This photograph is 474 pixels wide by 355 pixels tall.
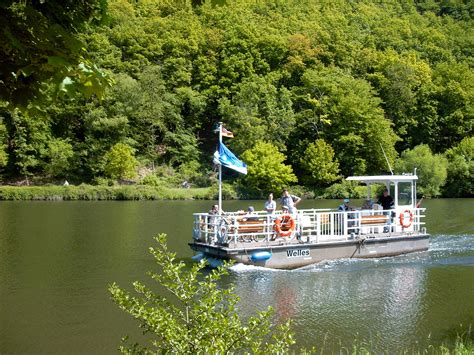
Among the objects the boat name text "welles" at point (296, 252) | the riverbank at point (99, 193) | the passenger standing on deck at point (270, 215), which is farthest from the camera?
the riverbank at point (99, 193)

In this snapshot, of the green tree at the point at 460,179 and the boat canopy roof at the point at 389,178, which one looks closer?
the boat canopy roof at the point at 389,178

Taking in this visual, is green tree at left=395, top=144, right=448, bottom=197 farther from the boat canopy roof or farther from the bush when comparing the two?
the boat canopy roof

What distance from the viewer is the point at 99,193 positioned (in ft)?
188

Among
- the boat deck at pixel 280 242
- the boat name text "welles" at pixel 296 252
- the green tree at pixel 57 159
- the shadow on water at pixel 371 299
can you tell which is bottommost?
the shadow on water at pixel 371 299

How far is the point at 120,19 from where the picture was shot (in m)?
86.6

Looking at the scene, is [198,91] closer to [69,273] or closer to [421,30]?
[421,30]

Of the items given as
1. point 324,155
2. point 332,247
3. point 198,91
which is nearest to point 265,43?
point 198,91

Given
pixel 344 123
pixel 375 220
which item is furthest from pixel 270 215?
pixel 344 123

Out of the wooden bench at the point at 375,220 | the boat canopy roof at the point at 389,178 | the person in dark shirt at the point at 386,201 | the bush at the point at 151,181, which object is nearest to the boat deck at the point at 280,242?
the wooden bench at the point at 375,220

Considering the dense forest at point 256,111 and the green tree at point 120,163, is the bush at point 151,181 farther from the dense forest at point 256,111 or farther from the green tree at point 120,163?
the green tree at point 120,163

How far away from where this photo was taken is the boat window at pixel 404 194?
75.6ft

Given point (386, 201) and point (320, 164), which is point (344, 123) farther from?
point (386, 201)

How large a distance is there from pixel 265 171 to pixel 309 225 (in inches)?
1623

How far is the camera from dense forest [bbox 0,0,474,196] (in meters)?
64.7
